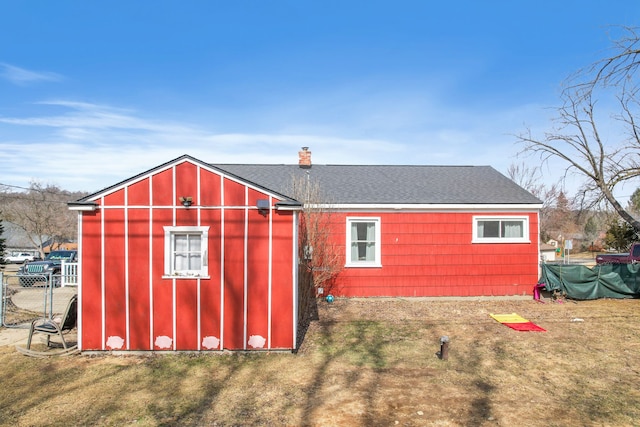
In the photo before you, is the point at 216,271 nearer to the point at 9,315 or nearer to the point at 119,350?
the point at 119,350

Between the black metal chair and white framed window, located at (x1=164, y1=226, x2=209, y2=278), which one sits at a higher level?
white framed window, located at (x1=164, y1=226, x2=209, y2=278)

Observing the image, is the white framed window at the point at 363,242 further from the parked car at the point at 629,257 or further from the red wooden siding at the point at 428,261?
the parked car at the point at 629,257

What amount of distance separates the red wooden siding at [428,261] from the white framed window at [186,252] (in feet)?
19.3

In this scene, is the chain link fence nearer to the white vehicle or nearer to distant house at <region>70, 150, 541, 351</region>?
distant house at <region>70, 150, 541, 351</region>

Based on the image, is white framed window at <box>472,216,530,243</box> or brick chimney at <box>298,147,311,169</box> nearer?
white framed window at <box>472,216,530,243</box>

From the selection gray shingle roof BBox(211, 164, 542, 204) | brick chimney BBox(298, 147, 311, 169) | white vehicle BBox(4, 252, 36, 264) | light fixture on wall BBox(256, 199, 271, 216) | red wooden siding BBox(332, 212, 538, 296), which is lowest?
white vehicle BBox(4, 252, 36, 264)

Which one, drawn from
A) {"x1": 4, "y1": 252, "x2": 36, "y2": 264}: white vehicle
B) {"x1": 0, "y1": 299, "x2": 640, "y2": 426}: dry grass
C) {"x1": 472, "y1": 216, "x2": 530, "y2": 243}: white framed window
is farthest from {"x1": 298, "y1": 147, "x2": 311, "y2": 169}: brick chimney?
{"x1": 4, "y1": 252, "x2": 36, "y2": 264}: white vehicle

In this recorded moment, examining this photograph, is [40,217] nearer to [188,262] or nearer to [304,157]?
[304,157]

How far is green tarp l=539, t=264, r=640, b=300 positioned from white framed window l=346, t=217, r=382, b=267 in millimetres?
5199

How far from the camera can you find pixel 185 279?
7582 mm

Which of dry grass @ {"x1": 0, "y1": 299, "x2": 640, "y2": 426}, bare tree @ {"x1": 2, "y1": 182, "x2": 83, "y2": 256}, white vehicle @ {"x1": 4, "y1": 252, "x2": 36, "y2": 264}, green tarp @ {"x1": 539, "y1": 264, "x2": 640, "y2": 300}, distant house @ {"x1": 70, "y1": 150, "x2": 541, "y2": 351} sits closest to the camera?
dry grass @ {"x1": 0, "y1": 299, "x2": 640, "y2": 426}

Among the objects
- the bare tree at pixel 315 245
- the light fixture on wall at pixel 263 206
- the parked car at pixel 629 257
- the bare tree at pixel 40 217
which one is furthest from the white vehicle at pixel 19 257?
the parked car at pixel 629 257

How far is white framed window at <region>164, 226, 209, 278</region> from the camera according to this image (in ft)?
25.0

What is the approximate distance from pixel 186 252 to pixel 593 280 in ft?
40.3
